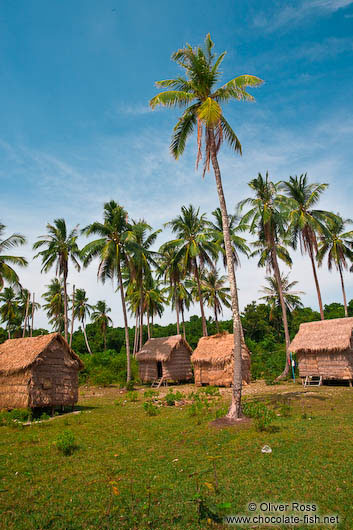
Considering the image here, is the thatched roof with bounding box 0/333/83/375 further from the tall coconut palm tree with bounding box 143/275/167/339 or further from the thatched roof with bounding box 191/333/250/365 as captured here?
the tall coconut palm tree with bounding box 143/275/167/339

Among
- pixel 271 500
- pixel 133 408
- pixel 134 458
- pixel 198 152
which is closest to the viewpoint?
pixel 271 500

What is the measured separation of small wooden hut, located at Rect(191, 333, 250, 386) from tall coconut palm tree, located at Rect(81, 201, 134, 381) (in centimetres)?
475

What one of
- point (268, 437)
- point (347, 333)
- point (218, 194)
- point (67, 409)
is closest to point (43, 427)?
point (67, 409)

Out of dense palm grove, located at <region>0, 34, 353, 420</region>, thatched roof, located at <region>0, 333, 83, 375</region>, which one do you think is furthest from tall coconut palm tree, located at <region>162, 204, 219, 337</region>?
thatched roof, located at <region>0, 333, 83, 375</region>

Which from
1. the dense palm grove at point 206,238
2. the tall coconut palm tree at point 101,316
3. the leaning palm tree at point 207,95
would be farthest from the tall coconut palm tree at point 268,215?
the tall coconut palm tree at point 101,316

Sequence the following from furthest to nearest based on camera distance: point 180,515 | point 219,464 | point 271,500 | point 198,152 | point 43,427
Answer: point 198,152 < point 43,427 < point 219,464 < point 271,500 < point 180,515

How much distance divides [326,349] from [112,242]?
14.7m

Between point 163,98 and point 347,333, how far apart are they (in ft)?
49.2

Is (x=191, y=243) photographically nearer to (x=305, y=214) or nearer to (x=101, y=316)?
(x=305, y=214)

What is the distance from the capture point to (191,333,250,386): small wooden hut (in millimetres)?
20953

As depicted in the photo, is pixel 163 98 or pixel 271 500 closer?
pixel 271 500

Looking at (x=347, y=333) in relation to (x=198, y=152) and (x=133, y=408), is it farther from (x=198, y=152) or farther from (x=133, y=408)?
(x=198, y=152)

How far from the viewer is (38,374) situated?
43.3 ft

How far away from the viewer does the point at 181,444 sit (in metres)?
8.39
